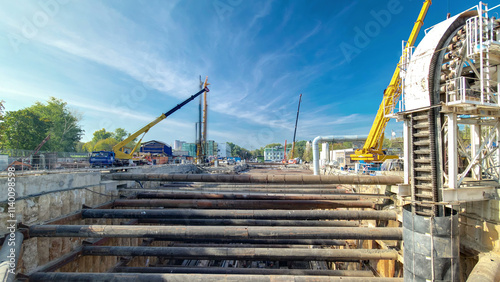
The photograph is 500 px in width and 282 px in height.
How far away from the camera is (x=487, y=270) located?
398 cm

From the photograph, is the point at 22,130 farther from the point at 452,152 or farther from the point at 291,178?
the point at 452,152

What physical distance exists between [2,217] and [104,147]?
70843mm

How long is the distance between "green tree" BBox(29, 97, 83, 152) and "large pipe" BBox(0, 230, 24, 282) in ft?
161

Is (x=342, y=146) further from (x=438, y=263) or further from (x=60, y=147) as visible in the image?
(x=60, y=147)

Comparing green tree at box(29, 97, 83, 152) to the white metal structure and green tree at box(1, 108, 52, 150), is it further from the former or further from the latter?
the white metal structure

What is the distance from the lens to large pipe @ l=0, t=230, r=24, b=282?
383 cm

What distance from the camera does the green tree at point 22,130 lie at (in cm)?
3197

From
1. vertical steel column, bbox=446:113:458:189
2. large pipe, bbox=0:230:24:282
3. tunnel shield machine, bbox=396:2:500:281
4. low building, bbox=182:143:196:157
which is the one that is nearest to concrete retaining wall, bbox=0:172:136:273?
large pipe, bbox=0:230:24:282

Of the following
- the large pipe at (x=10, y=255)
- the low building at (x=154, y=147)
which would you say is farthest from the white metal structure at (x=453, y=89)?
the low building at (x=154, y=147)

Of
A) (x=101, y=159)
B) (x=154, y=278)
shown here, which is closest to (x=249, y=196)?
(x=154, y=278)

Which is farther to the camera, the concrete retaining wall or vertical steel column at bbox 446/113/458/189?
the concrete retaining wall

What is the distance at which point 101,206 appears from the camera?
24.9 feet

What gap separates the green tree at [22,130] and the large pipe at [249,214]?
139 feet

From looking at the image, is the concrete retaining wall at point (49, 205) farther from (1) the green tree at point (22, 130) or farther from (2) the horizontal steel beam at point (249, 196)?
(1) the green tree at point (22, 130)
